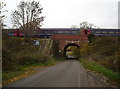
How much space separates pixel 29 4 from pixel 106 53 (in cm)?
1832

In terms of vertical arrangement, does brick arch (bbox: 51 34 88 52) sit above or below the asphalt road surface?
above

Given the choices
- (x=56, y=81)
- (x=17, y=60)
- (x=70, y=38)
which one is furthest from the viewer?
(x=70, y=38)

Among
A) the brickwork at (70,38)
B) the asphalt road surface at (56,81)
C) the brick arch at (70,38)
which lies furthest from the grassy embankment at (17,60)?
the brickwork at (70,38)

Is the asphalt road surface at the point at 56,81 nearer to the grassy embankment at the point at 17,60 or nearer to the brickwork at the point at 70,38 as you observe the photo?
the grassy embankment at the point at 17,60

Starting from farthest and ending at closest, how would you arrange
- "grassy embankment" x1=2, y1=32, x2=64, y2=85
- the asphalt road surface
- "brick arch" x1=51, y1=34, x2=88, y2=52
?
"brick arch" x1=51, y1=34, x2=88, y2=52, "grassy embankment" x1=2, y1=32, x2=64, y2=85, the asphalt road surface

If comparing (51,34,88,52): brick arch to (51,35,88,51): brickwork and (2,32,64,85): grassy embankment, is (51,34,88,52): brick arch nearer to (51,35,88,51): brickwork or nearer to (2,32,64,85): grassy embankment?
(51,35,88,51): brickwork

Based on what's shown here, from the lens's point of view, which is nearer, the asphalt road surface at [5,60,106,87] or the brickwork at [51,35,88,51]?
the asphalt road surface at [5,60,106,87]

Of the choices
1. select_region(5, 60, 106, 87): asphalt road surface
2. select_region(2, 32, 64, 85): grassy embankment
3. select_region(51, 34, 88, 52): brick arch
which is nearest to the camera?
select_region(5, 60, 106, 87): asphalt road surface

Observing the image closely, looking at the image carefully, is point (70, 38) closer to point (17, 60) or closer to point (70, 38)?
point (70, 38)

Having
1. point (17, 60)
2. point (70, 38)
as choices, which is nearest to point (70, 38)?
point (70, 38)

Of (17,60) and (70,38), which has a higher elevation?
(70,38)

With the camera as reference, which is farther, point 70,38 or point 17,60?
point 70,38

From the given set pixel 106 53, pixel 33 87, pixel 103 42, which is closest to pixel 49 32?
pixel 103 42

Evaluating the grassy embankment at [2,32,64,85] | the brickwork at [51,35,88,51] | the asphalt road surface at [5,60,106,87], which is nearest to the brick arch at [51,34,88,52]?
the brickwork at [51,35,88,51]
